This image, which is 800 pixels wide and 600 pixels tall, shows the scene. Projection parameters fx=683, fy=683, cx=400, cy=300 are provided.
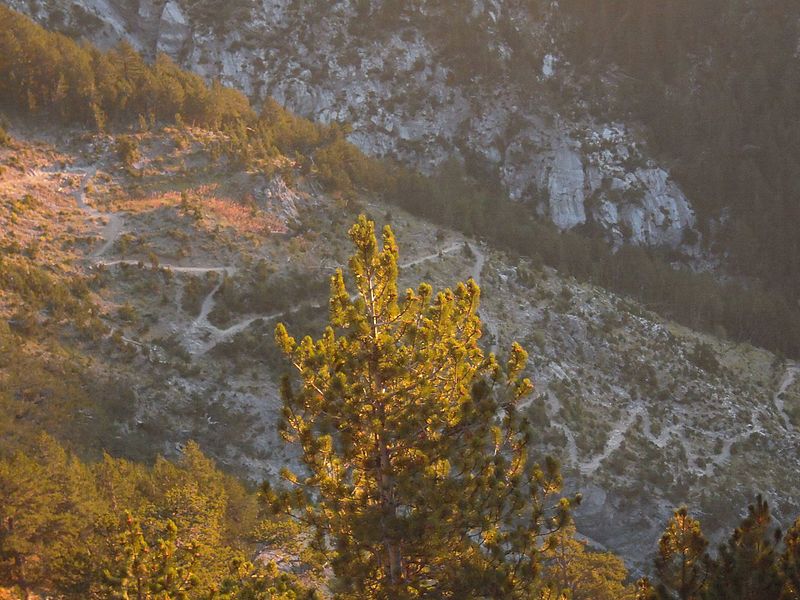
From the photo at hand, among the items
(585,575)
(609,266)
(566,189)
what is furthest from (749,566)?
(566,189)

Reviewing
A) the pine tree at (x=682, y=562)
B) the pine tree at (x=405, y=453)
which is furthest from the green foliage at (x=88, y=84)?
the pine tree at (x=682, y=562)

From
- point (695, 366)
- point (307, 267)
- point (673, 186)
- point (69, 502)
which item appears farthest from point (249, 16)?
point (69, 502)

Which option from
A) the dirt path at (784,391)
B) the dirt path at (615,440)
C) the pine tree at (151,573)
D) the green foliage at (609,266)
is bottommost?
the dirt path at (615,440)

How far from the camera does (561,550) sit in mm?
18688

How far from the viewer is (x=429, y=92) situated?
76.1 meters

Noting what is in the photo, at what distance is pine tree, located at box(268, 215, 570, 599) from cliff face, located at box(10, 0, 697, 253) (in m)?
A: 63.7

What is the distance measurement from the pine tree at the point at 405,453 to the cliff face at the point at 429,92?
63.7m

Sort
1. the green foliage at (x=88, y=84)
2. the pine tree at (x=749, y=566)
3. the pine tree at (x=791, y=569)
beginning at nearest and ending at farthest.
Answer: the pine tree at (x=791, y=569), the pine tree at (x=749, y=566), the green foliage at (x=88, y=84)

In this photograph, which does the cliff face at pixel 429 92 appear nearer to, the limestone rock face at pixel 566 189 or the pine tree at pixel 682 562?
the limestone rock face at pixel 566 189

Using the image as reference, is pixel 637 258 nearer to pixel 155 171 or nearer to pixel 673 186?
pixel 673 186

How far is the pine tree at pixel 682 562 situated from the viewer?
8297 millimetres

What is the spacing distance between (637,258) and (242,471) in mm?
47705

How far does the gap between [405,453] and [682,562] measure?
375 cm

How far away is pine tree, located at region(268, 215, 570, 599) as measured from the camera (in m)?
9.01
